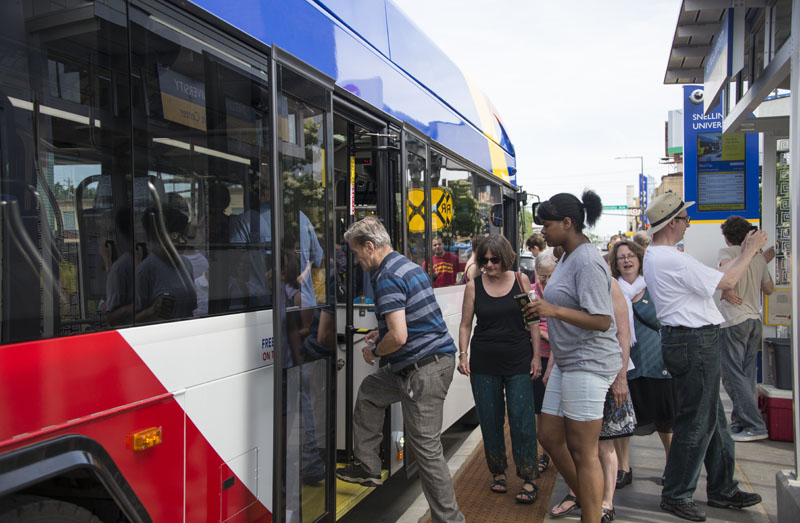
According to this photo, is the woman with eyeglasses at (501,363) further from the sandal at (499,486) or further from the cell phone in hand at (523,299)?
the cell phone in hand at (523,299)

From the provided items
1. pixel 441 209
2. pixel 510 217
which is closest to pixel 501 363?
pixel 441 209

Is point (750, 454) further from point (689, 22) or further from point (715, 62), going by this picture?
point (689, 22)

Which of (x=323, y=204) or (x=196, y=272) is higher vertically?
(x=323, y=204)

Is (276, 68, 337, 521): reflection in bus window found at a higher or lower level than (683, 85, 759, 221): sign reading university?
lower

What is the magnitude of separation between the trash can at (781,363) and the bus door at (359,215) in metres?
4.26

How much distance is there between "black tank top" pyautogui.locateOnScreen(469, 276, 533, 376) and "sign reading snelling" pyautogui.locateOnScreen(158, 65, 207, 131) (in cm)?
277

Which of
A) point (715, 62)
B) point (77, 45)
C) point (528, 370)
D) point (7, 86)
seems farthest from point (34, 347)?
point (715, 62)

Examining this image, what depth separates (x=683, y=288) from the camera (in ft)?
14.7

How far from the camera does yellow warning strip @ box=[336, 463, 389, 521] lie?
4.12 metres

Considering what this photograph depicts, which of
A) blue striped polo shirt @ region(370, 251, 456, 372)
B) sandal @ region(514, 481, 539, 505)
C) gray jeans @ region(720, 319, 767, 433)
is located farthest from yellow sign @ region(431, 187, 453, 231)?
gray jeans @ region(720, 319, 767, 433)

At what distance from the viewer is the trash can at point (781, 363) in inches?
257

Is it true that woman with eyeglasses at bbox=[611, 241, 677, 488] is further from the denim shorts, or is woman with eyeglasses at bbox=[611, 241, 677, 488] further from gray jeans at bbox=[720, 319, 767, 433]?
gray jeans at bbox=[720, 319, 767, 433]

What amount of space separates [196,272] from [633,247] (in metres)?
3.54

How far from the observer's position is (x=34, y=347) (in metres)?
1.94
